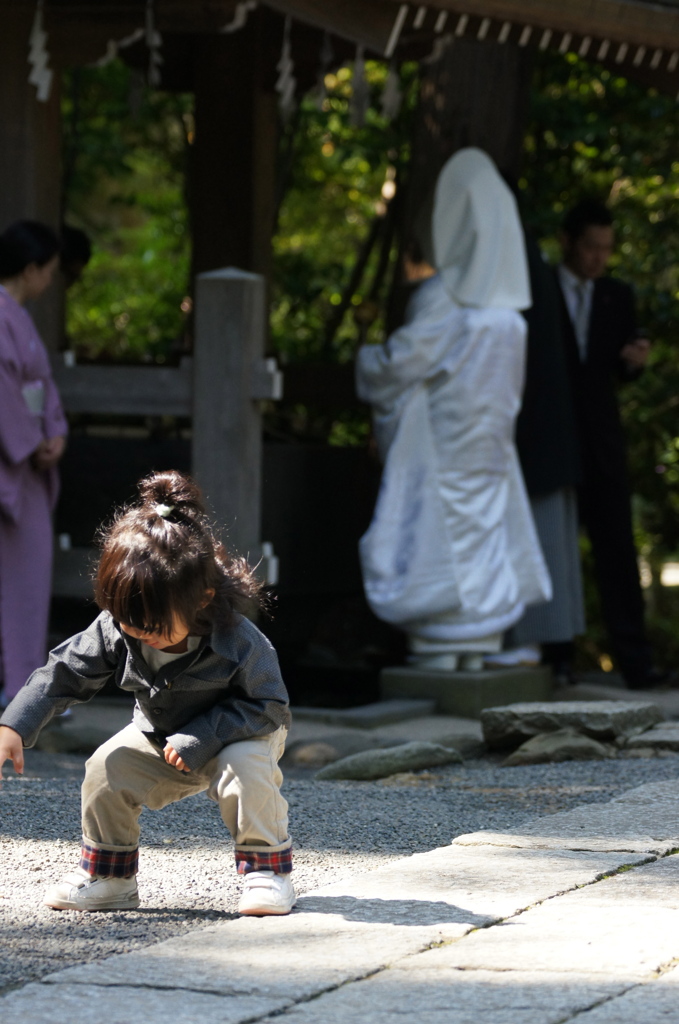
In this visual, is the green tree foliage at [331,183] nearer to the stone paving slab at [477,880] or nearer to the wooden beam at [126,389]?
the wooden beam at [126,389]

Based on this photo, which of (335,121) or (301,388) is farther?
(335,121)

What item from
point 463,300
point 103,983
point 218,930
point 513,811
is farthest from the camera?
point 463,300

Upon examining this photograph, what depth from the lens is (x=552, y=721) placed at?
4949 millimetres

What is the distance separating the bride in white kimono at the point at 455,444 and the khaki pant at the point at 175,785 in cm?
309

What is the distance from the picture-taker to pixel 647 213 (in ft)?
27.6

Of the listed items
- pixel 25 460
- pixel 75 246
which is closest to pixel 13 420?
pixel 25 460

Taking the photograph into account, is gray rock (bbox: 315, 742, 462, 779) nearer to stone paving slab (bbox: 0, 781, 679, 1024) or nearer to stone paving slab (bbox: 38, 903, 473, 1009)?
stone paving slab (bbox: 0, 781, 679, 1024)

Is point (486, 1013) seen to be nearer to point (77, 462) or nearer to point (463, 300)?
point (463, 300)

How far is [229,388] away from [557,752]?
1760 millimetres

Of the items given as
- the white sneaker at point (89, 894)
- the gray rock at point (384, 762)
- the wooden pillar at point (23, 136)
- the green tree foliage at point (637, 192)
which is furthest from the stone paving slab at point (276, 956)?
the green tree foliage at point (637, 192)

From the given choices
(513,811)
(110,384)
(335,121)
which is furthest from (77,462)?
(335,121)

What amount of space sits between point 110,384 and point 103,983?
3.60 metres

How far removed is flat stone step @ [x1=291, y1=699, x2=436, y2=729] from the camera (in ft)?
18.2

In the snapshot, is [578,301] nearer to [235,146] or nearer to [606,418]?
[606,418]
